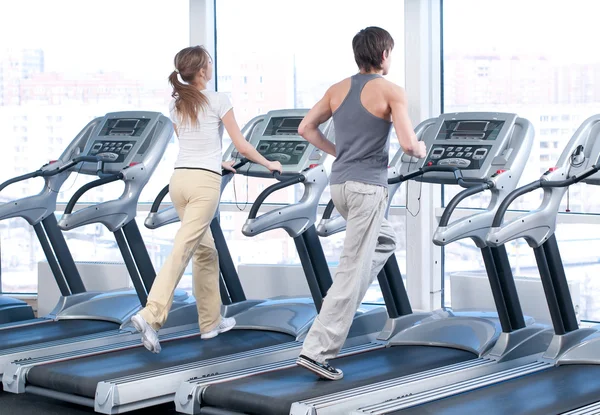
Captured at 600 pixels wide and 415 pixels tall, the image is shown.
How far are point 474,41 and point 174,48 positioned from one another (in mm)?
2272

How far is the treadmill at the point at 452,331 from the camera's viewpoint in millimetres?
4180

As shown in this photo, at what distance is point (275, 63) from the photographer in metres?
6.81

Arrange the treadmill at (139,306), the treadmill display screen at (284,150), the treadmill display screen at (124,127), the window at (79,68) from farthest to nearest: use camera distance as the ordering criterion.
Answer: the window at (79,68), the treadmill display screen at (124,127), the treadmill display screen at (284,150), the treadmill at (139,306)

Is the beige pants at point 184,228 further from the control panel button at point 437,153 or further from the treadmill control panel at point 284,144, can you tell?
the control panel button at point 437,153

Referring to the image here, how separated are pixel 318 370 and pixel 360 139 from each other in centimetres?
101

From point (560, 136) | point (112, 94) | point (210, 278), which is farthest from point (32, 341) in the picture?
point (560, 136)

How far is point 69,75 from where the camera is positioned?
287 inches

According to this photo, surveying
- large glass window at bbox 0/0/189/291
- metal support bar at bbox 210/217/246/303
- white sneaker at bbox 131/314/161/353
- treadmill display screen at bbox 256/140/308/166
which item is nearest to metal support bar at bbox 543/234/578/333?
treadmill display screen at bbox 256/140/308/166

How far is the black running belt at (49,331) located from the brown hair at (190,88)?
1.65 meters

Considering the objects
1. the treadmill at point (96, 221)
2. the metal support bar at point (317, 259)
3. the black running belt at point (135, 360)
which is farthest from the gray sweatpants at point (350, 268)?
the treadmill at point (96, 221)

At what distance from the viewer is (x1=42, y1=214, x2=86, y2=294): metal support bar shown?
246 inches

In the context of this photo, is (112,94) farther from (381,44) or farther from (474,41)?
(381,44)

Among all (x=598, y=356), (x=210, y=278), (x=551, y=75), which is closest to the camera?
(x=598, y=356)

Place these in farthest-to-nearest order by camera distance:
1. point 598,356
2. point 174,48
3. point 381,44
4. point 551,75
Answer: point 174,48 → point 551,75 → point 598,356 → point 381,44
